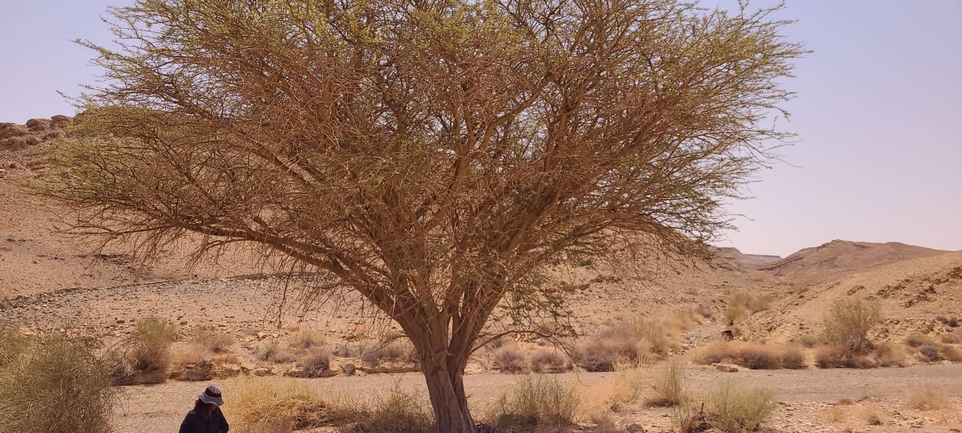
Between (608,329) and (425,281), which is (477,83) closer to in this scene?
(425,281)

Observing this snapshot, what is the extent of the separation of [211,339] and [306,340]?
293 cm

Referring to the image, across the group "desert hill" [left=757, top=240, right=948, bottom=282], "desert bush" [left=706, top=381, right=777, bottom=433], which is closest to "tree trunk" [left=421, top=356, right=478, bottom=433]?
"desert bush" [left=706, top=381, right=777, bottom=433]

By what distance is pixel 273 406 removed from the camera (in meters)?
13.2

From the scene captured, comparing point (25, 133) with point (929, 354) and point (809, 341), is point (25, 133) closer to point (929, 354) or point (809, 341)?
point (809, 341)

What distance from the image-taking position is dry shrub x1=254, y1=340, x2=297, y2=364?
22.4m

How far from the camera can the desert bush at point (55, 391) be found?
9781mm

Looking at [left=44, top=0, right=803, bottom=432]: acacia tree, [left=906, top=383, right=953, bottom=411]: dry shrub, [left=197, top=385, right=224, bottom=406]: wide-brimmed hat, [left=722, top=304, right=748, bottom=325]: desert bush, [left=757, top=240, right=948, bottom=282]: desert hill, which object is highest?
[left=757, top=240, right=948, bottom=282]: desert hill

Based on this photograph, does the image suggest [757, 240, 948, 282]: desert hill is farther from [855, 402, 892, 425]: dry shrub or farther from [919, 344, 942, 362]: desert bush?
[855, 402, 892, 425]: dry shrub

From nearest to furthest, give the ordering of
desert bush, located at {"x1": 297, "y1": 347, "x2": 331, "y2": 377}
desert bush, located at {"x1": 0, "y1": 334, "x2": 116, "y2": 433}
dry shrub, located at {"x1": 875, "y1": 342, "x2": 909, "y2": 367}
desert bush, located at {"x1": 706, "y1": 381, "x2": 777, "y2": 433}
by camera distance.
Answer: desert bush, located at {"x1": 0, "y1": 334, "x2": 116, "y2": 433}, desert bush, located at {"x1": 706, "y1": 381, "x2": 777, "y2": 433}, desert bush, located at {"x1": 297, "y1": 347, "x2": 331, "y2": 377}, dry shrub, located at {"x1": 875, "y1": 342, "x2": 909, "y2": 367}

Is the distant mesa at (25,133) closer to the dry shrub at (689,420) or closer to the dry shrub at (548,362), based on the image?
the dry shrub at (548,362)

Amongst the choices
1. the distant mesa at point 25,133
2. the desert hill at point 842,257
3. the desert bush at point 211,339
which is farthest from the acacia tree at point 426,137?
the desert hill at point 842,257

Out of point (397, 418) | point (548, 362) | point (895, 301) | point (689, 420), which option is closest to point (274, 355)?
point (548, 362)

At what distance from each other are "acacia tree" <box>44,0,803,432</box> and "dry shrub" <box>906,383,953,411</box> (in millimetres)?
6286

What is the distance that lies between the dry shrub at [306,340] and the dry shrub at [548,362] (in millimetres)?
7124
